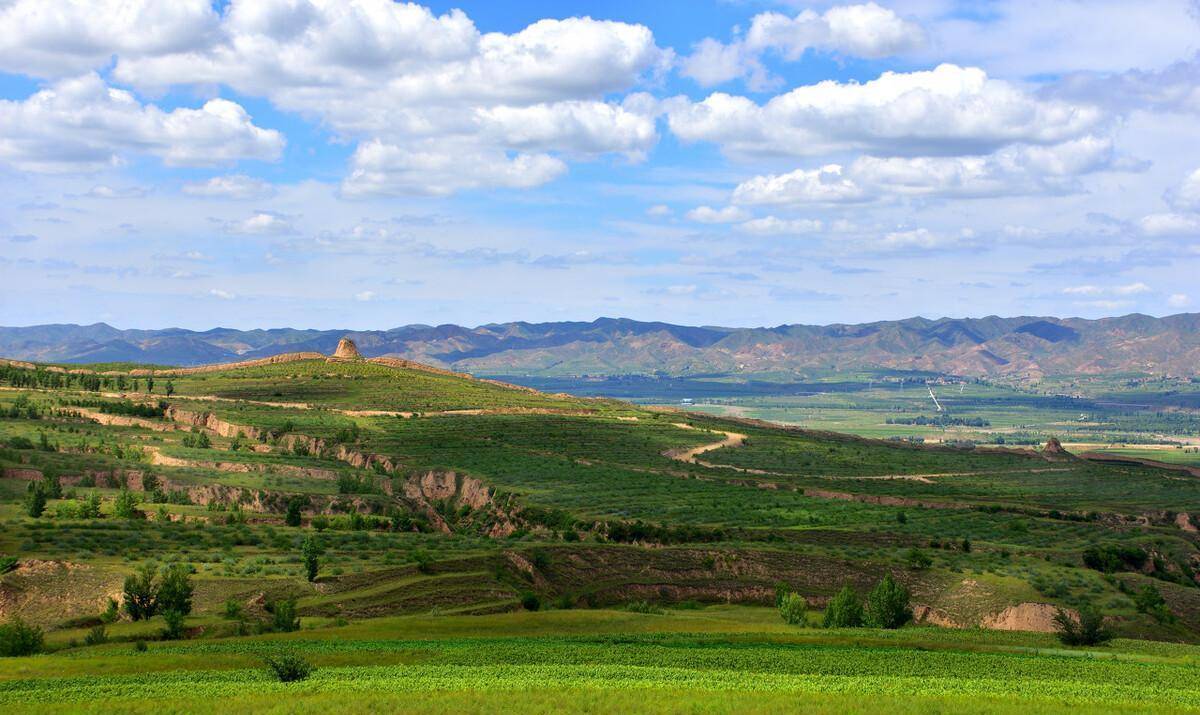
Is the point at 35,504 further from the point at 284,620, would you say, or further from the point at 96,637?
the point at 284,620

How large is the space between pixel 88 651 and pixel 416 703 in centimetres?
1344

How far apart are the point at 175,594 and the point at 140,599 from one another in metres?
1.54

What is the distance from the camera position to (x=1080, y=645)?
4381 cm

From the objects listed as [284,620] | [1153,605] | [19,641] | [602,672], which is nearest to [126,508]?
[284,620]

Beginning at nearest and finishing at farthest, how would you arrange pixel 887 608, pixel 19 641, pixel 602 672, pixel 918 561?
pixel 602 672 → pixel 19 641 → pixel 887 608 → pixel 918 561

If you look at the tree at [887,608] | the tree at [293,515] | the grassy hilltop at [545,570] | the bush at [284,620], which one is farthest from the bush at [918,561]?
the tree at [293,515]

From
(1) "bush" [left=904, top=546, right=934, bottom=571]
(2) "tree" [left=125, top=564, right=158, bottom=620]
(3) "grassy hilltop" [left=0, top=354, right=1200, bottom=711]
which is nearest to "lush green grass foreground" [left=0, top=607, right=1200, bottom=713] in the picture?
(3) "grassy hilltop" [left=0, top=354, right=1200, bottom=711]

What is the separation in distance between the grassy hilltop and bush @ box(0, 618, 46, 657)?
0.77 metres

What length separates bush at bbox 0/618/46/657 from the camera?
1417 inches

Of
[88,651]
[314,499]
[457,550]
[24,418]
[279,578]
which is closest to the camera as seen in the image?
[88,651]

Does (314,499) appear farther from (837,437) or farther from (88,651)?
(837,437)

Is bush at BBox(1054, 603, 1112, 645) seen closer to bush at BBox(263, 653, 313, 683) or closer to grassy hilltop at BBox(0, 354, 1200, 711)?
grassy hilltop at BBox(0, 354, 1200, 711)

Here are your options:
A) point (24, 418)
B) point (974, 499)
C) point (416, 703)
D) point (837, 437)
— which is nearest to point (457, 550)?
point (416, 703)

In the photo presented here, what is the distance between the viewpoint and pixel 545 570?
55.7m
